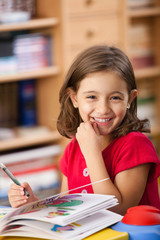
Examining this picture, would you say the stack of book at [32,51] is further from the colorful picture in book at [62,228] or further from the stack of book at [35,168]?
the colorful picture in book at [62,228]

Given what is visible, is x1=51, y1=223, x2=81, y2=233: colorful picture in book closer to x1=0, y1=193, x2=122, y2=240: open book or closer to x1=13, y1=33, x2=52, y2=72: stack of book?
x1=0, y1=193, x2=122, y2=240: open book

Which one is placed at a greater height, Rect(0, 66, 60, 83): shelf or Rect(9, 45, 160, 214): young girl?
Rect(0, 66, 60, 83): shelf

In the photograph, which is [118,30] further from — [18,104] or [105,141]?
[105,141]

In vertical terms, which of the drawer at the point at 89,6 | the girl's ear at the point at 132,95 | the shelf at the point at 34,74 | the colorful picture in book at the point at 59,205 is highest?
the drawer at the point at 89,6

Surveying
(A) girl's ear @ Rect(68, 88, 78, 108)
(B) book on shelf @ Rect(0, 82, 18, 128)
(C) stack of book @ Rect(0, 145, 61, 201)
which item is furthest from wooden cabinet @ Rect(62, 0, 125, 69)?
(A) girl's ear @ Rect(68, 88, 78, 108)

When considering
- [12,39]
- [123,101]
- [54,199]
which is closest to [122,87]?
[123,101]

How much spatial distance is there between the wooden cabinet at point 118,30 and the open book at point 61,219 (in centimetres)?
201

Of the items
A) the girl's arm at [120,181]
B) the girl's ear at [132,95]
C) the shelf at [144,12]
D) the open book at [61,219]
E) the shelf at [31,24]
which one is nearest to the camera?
the open book at [61,219]

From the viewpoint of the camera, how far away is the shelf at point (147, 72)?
3.36m

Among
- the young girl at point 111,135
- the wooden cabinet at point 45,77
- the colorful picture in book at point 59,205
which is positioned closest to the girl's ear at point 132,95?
the young girl at point 111,135

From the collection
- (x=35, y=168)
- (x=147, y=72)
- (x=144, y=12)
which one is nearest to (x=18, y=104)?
(x=35, y=168)

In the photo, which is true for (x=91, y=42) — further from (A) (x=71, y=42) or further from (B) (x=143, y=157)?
(B) (x=143, y=157)

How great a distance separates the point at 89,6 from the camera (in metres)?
3.03

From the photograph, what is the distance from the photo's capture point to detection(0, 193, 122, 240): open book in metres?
0.95
